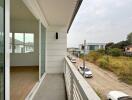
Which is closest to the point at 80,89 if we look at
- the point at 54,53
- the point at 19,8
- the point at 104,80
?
the point at 19,8

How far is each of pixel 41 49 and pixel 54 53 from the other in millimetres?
1530

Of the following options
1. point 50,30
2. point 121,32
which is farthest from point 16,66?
point 121,32

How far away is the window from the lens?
801 centimetres

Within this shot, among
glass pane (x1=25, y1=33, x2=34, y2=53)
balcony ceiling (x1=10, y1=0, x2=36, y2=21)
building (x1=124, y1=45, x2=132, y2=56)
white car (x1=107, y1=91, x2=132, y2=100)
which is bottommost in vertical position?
white car (x1=107, y1=91, x2=132, y2=100)

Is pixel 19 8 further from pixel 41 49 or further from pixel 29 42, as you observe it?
pixel 29 42

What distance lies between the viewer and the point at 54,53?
23.4ft

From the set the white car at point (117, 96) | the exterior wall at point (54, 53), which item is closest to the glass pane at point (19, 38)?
the exterior wall at point (54, 53)

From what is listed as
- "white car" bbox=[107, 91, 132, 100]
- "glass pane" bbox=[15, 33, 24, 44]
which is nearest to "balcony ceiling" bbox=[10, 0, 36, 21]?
"glass pane" bbox=[15, 33, 24, 44]

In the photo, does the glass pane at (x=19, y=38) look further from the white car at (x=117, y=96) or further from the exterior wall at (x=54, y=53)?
the white car at (x=117, y=96)

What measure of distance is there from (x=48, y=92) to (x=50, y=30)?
350cm

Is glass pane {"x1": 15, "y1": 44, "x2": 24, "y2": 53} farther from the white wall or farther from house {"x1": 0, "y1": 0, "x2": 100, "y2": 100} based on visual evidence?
the white wall

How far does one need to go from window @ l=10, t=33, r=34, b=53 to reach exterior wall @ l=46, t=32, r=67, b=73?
157 centimetres

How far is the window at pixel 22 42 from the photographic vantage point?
801 centimetres

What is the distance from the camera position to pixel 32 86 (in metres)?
4.48
